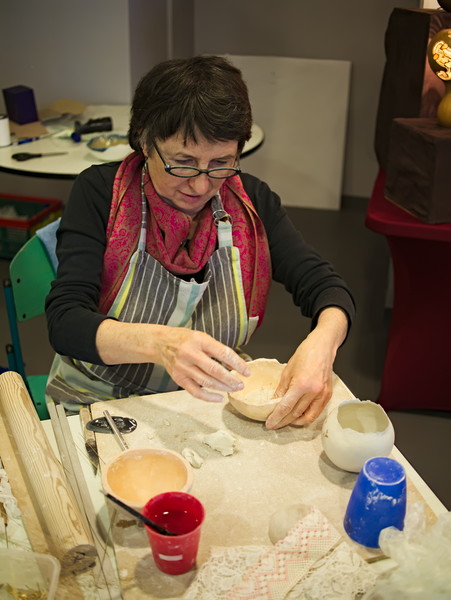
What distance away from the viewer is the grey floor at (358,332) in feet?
8.48

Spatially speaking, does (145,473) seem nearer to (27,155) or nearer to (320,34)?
(27,155)

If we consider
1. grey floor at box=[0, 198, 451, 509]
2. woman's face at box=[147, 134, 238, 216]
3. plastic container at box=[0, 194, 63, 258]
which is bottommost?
grey floor at box=[0, 198, 451, 509]

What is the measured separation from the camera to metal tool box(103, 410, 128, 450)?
4.17 feet

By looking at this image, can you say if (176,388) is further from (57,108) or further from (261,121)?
(261,121)

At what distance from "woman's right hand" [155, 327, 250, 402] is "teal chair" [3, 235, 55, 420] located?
0.62m

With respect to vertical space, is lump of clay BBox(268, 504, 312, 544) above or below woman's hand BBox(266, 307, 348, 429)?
below

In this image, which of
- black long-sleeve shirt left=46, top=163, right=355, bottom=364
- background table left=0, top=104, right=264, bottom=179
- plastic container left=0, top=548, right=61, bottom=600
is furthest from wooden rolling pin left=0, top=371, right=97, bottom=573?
background table left=0, top=104, right=264, bottom=179

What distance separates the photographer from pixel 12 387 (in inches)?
53.4

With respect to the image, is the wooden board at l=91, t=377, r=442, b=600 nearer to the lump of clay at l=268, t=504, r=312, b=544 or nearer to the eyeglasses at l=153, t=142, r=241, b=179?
the lump of clay at l=268, t=504, r=312, b=544

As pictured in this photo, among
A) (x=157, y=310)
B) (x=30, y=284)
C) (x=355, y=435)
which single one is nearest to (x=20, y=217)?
(x=30, y=284)

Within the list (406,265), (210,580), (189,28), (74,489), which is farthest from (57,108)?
(210,580)

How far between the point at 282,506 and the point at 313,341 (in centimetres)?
41

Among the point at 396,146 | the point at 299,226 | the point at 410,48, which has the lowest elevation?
the point at 299,226

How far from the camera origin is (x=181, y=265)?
166 cm
